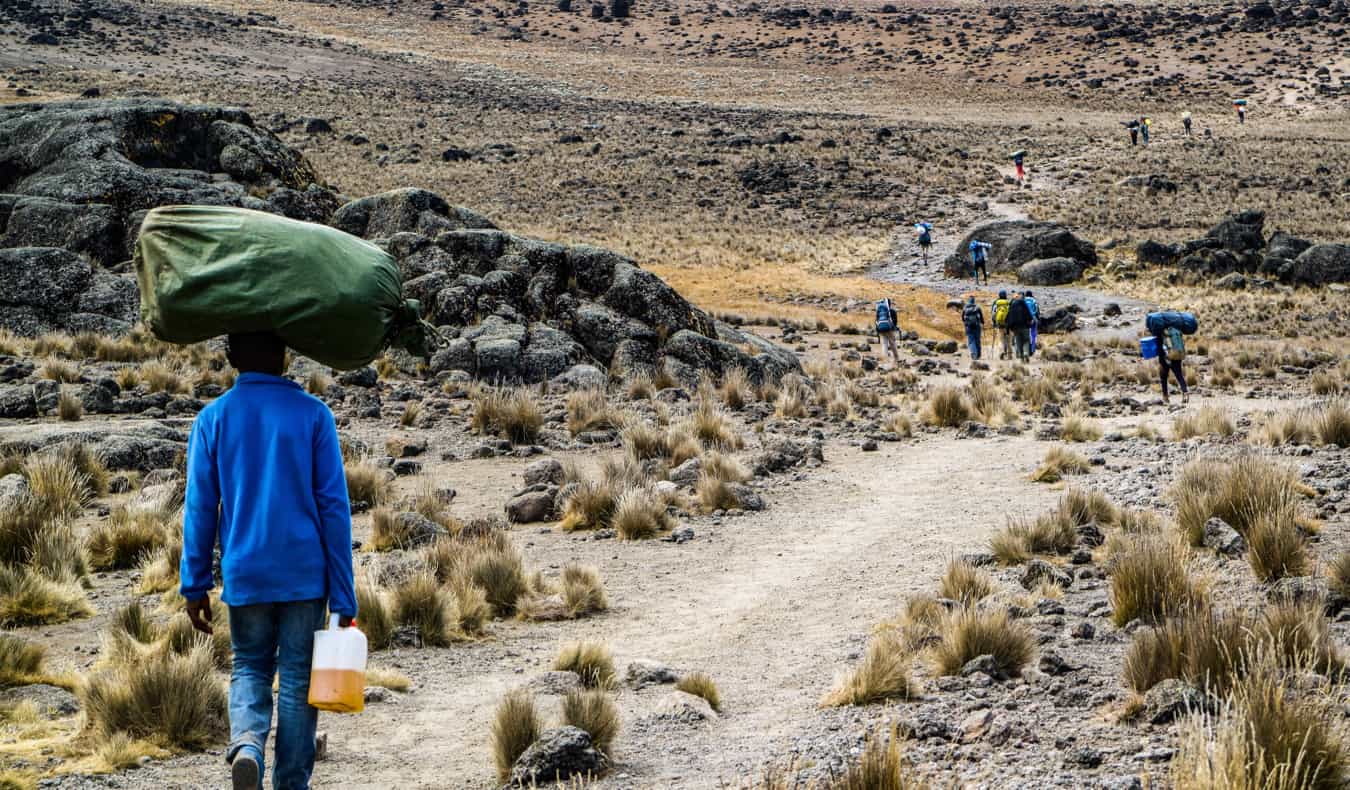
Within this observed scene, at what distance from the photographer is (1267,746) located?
13.2ft

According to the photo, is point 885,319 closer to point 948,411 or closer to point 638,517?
point 948,411

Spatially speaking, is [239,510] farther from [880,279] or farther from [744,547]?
[880,279]

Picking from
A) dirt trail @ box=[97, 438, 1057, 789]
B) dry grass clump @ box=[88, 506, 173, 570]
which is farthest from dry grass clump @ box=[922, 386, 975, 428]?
dry grass clump @ box=[88, 506, 173, 570]

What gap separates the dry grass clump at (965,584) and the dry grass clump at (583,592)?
264cm

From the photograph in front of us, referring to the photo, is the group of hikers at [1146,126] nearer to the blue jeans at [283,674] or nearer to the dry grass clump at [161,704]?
the dry grass clump at [161,704]

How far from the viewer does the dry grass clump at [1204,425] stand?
51.0 feet

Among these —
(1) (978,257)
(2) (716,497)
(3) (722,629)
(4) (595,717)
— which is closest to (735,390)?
(2) (716,497)

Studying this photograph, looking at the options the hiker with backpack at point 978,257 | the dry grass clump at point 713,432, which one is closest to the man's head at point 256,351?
the dry grass clump at point 713,432

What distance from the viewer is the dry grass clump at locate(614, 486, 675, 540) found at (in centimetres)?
1138

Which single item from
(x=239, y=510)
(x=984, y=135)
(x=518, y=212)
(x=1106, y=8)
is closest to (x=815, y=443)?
(x=239, y=510)

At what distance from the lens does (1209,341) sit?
3403cm

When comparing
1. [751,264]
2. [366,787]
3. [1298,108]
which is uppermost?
[1298,108]

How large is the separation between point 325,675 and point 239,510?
0.69 m

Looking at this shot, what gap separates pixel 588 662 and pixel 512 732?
154cm
